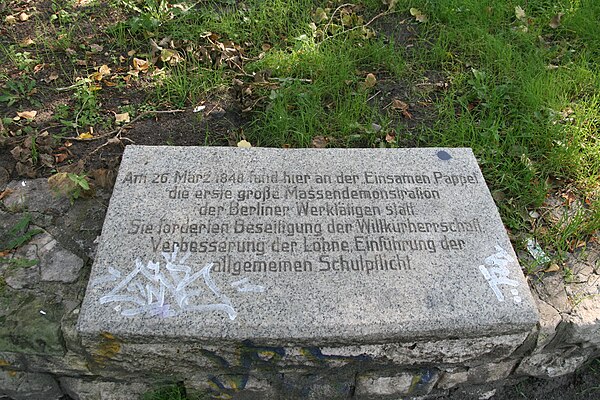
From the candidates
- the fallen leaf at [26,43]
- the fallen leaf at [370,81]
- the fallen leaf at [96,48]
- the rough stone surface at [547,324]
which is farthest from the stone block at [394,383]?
the fallen leaf at [26,43]

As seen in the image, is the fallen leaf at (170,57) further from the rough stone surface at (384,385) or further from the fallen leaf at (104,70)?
the rough stone surface at (384,385)

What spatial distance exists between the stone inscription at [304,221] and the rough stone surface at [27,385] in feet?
2.22

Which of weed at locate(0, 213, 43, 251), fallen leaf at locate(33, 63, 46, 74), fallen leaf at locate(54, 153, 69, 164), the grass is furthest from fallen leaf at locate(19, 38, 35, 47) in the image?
weed at locate(0, 213, 43, 251)

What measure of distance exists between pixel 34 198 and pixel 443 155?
1851 mm

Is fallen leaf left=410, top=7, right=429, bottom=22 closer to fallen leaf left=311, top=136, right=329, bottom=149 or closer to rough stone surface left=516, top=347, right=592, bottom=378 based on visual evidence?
fallen leaf left=311, top=136, right=329, bottom=149

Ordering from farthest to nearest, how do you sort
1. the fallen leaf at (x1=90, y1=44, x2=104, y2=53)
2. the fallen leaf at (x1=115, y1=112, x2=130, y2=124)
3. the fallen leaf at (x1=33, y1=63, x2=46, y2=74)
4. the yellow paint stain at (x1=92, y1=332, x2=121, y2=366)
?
the fallen leaf at (x1=90, y1=44, x2=104, y2=53) < the fallen leaf at (x1=33, y1=63, x2=46, y2=74) < the fallen leaf at (x1=115, y1=112, x2=130, y2=124) < the yellow paint stain at (x1=92, y1=332, x2=121, y2=366)

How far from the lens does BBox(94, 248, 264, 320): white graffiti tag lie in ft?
5.53

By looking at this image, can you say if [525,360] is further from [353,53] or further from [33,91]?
[33,91]

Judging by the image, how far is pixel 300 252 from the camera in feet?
6.07

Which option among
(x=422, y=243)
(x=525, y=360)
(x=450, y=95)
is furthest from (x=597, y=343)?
(x=450, y=95)

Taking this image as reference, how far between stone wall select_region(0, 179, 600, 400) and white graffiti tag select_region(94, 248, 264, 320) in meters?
0.12

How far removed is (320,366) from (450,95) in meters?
1.84

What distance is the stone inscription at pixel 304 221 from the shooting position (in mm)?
Result: 1835

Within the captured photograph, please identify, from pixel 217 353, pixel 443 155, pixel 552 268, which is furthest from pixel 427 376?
pixel 443 155
